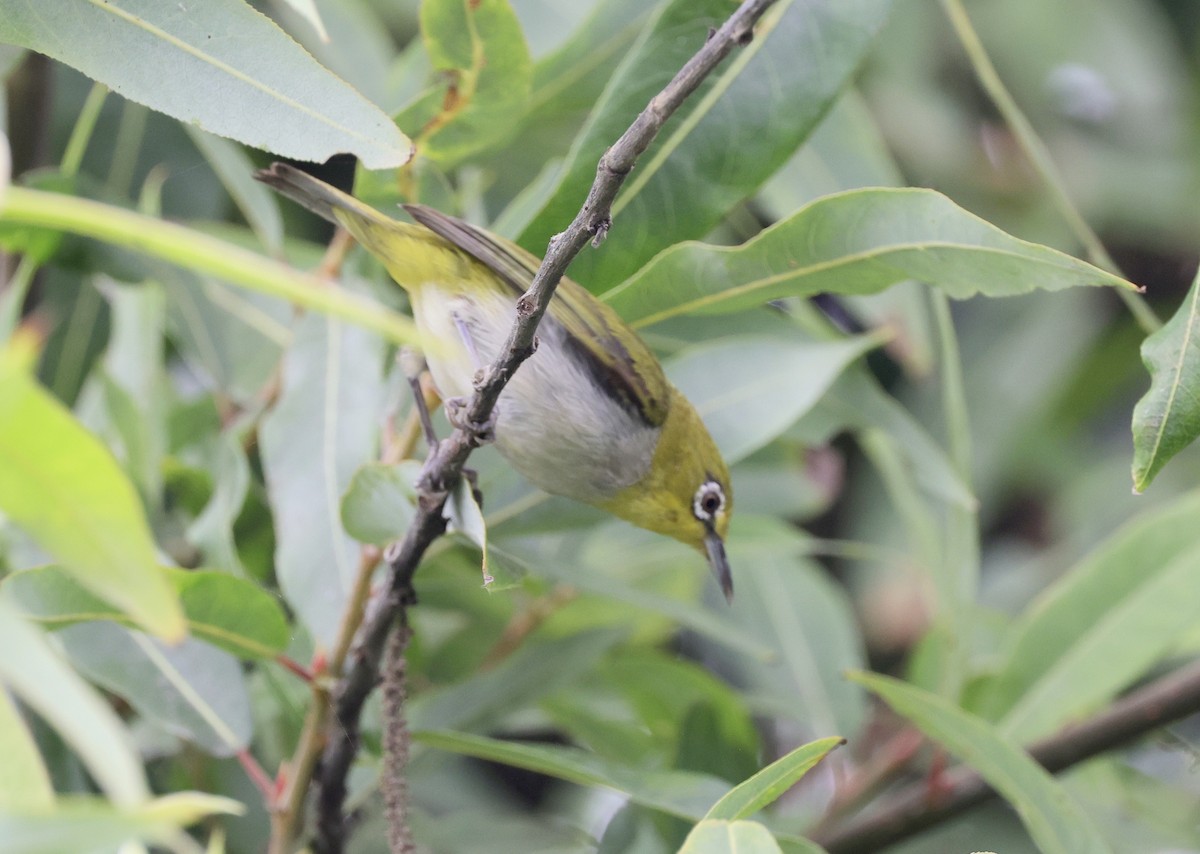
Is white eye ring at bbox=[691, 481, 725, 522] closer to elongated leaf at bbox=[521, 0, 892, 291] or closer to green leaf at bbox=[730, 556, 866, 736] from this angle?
green leaf at bbox=[730, 556, 866, 736]

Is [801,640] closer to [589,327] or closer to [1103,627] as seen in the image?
[1103,627]

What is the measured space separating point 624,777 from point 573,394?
1019mm

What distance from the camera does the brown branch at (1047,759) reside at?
114 inches

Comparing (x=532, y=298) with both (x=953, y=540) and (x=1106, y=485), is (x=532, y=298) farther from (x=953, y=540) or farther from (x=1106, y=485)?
(x=1106, y=485)

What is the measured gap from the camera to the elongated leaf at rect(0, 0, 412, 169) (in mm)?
1813

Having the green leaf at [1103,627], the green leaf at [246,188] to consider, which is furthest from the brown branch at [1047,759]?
the green leaf at [246,188]

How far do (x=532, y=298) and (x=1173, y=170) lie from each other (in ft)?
14.8

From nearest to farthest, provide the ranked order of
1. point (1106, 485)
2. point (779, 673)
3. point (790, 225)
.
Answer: point (790, 225), point (779, 673), point (1106, 485)

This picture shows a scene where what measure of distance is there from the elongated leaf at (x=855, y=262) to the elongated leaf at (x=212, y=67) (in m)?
0.62

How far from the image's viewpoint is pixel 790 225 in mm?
2057

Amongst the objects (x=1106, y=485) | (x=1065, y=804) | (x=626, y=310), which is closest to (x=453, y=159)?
(x=626, y=310)

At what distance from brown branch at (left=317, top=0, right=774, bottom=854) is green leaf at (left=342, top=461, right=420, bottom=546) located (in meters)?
0.04

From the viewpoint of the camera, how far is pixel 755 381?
8.82ft

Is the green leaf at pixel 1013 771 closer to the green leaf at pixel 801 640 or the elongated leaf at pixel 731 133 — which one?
the elongated leaf at pixel 731 133
